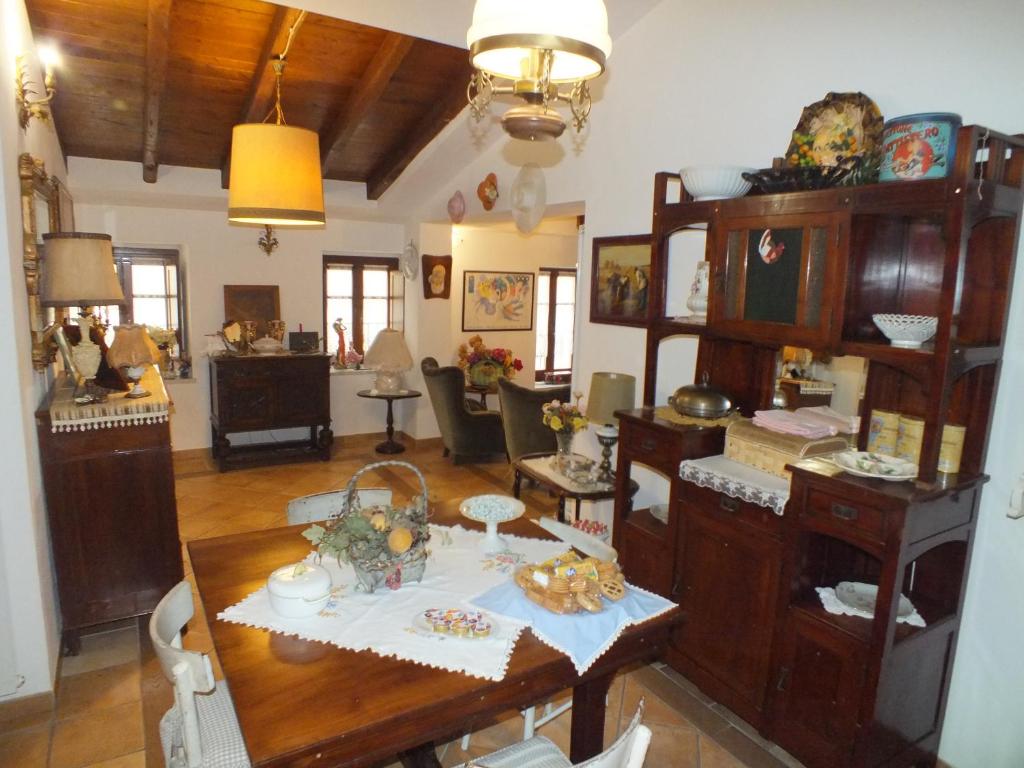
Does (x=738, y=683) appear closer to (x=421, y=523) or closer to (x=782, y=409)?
(x=782, y=409)

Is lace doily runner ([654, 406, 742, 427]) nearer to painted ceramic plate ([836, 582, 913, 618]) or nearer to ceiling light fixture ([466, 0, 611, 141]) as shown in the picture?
painted ceramic plate ([836, 582, 913, 618])

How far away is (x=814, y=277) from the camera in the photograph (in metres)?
2.49

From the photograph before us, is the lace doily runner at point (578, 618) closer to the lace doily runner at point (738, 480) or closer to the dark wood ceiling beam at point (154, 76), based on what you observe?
the lace doily runner at point (738, 480)

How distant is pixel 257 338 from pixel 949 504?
6.01 metres

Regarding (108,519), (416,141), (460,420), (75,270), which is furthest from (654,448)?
(416,141)

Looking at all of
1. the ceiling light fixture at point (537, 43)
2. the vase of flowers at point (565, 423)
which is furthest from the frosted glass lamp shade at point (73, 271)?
the vase of flowers at point (565, 423)

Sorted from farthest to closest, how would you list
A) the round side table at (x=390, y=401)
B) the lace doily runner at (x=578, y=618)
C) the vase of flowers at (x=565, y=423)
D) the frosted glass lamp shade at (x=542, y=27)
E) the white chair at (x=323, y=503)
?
the round side table at (x=390, y=401)
the vase of flowers at (x=565, y=423)
the white chair at (x=323, y=503)
the lace doily runner at (x=578, y=618)
the frosted glass lamp shade at (x=542, y=27)

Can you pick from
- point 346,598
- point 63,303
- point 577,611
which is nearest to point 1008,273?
point 577,611

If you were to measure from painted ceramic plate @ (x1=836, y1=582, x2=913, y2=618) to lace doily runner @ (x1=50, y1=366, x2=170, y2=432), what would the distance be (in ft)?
10.4

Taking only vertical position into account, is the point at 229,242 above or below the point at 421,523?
above

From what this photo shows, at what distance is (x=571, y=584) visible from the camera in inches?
78.7

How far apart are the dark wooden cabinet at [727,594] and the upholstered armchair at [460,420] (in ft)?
11.4

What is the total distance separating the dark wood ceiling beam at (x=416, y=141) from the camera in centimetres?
494

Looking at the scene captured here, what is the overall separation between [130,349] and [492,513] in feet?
7.58
